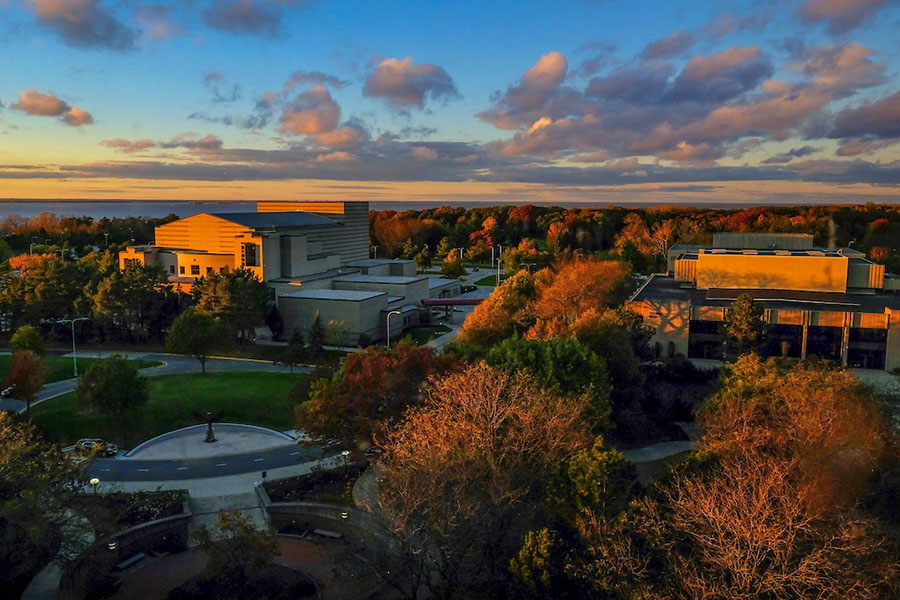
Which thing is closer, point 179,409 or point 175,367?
point 179,409

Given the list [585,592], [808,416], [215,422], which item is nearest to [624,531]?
[585,592]

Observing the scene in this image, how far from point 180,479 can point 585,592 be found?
18554 mm

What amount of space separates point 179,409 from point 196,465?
25.0ft

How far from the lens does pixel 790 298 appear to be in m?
52.1

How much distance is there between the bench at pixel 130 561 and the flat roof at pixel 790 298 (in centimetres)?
3932

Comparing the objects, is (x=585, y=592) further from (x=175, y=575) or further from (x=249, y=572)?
(x=175, y=575)

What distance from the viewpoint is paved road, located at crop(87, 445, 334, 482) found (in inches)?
1209

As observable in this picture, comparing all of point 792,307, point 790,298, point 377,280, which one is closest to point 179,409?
point 377,280

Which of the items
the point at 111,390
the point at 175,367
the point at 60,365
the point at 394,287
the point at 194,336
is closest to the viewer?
the point at 111,390

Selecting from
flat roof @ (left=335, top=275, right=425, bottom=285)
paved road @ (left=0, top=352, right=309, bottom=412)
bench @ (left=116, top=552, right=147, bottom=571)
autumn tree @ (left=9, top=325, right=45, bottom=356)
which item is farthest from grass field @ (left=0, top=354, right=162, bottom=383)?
flat roof @ (left=335, top=275, right=425, bottom=285)

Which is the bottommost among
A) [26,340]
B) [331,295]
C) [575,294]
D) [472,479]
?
[26,340]

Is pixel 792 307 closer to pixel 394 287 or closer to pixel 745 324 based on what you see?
pixel 745 324

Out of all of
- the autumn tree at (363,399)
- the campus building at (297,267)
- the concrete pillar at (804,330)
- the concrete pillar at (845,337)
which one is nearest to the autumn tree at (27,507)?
the autumn tree at (363,399)

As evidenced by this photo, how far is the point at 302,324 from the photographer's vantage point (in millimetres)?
63000
